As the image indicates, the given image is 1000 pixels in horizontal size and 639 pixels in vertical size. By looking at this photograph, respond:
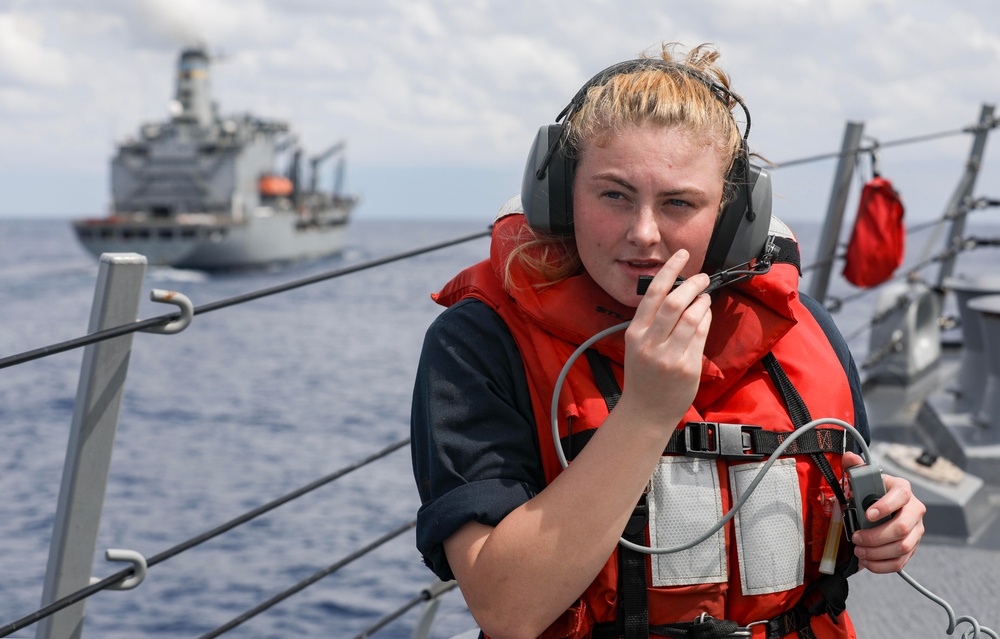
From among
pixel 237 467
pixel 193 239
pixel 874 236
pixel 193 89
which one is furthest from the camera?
pixel 193 89

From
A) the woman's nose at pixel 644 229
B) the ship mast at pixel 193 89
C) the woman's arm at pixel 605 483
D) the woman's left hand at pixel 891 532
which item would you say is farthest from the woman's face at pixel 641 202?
the ship mast at pixel 193 89

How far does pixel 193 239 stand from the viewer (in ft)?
160

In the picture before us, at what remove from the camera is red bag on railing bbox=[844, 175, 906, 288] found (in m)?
4.88

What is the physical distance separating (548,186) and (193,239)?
50137 mm

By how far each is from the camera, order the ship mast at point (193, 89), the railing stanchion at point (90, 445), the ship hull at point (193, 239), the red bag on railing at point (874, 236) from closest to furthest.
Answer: the railing stanchion at point (90, 445), the red bag on railing at point (874, 236), the ship hull at point (193, 239), the ship mast at point (193, 89)

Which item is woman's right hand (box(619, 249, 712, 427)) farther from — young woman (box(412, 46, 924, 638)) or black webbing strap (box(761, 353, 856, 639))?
black webbing strap (box(761, 353, 856, 639))

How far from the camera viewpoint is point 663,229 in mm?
1283

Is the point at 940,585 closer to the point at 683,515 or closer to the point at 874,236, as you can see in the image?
the point at 683,515

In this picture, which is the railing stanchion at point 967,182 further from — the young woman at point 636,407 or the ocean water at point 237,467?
the ocean water at point 237,467

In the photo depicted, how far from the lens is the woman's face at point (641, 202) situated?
4.12 ft

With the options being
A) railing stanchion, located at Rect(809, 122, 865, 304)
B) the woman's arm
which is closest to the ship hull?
railing stanchion, located at Rect(809, 122, 865, 304)

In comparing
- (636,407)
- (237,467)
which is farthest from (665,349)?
(237,467)

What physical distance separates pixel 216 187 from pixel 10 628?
5426 centimetres

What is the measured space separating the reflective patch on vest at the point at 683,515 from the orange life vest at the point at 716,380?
1cm
